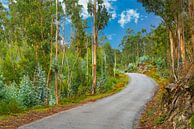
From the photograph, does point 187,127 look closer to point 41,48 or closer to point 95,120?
point 95,120

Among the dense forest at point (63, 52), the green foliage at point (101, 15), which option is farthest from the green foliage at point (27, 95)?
the green foliage at point (101, 15)

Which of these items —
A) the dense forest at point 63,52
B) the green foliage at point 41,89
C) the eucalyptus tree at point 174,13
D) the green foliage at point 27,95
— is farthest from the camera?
the green foliage at point 41,89

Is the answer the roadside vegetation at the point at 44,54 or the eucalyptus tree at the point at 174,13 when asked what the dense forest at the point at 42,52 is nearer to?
the roadside vegetation at the point at 44,54

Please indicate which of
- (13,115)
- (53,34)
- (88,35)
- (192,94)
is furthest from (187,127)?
(88,35)

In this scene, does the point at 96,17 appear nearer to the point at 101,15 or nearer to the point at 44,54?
the point at 101,15

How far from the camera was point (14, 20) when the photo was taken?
50.5 m

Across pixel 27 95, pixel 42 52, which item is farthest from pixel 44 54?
pixel 27 95

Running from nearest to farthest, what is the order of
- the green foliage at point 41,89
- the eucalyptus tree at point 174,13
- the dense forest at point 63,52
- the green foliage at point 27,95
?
the dense forest at point 63,52 < the eucalyptus tree at point 174,13 < the green foliage at point 27,95 < the green foliage at point 41,89

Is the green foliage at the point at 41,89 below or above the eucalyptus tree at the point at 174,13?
below

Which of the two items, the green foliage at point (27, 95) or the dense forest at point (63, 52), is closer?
the dense forest at point (63, 52)

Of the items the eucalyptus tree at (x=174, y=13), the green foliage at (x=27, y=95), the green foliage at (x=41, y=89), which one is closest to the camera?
the eucalyptus tree at (x=174, y=13)

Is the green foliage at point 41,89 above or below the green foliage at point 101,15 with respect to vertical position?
below

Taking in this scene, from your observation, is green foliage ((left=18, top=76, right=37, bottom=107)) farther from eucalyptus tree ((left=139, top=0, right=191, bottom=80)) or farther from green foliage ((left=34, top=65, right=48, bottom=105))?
eucalyptus tree ((left=139, top=0, right=191, bottom=80))

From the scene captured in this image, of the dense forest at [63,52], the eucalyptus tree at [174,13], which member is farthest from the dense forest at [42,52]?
the eucalyptus tree at [174,13]
